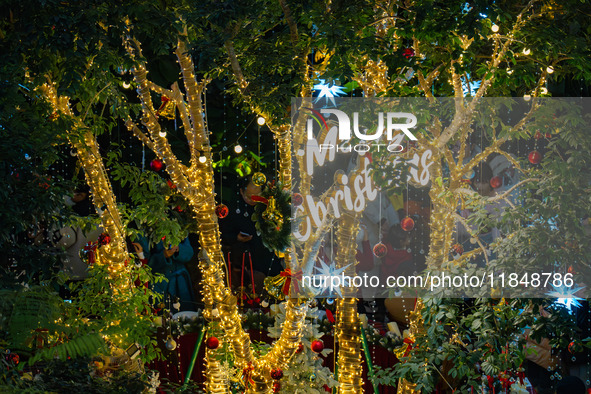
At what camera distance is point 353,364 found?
5.99 metres

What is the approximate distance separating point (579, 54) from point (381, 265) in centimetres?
451

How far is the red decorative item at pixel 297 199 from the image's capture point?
5.70 m

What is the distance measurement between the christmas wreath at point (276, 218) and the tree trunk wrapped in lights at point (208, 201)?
16 cm

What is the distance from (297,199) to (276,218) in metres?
0.29

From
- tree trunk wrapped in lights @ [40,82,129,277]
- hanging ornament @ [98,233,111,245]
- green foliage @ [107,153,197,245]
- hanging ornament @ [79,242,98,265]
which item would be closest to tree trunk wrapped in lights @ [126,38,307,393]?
green foliage @ [107,153,197,245]

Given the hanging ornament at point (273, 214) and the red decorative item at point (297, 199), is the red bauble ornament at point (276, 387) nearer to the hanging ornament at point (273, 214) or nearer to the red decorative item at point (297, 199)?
the hanging ornament at point (273, 214)

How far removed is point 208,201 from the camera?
226 inches

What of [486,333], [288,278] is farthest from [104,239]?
[486,333]

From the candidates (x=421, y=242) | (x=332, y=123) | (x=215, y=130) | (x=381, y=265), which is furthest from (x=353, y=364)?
(x=215, y=130)

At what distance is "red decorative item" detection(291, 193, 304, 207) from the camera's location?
5699 mm

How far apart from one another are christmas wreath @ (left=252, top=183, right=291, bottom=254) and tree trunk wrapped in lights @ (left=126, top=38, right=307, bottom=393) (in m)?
0.16

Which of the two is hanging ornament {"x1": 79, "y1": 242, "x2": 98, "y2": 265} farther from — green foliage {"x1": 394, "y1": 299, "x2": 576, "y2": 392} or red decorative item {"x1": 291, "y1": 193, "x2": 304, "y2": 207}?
green foliage {"x1": 394, "y1": 299, "x2": 576, "y2": 392}

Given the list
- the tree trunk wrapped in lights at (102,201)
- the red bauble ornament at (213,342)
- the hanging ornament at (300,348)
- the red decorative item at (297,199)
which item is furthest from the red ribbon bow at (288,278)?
the tree trunk wrapped in lights at (102,201)

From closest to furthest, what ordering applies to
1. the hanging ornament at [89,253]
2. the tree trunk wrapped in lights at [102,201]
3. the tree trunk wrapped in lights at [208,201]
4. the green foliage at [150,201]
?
1. the tree trunk wrapped in lights at [102,201]
2. the tree trunk wrapped in lights at [208,201]
3. the green foliage at [150,201]
4. the hanging ornament at [89,253]
